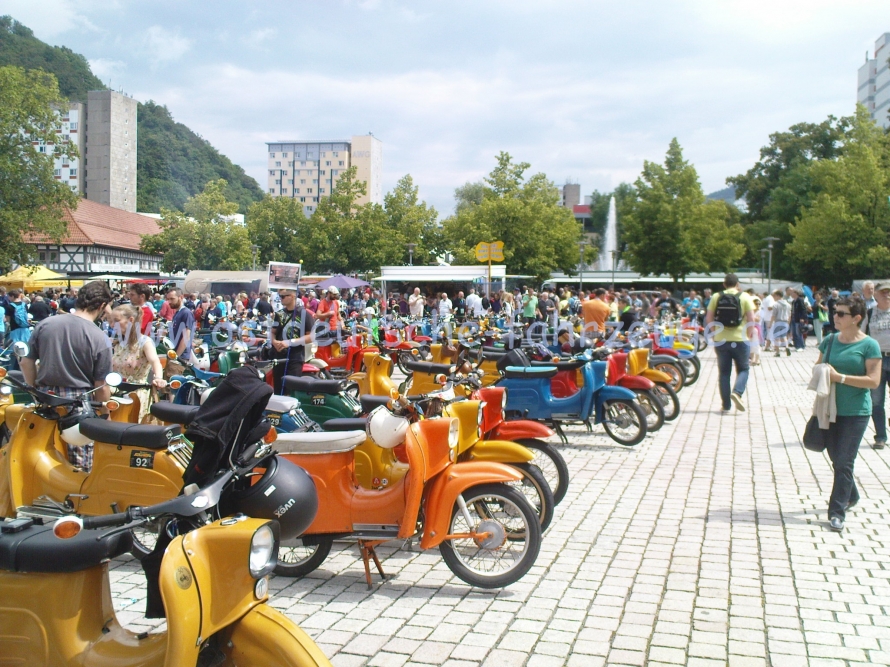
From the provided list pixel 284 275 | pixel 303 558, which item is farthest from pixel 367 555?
pixel 284 275

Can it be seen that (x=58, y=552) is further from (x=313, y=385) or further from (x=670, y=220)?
(x=670, y=220)

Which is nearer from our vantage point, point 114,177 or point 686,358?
point 686,358

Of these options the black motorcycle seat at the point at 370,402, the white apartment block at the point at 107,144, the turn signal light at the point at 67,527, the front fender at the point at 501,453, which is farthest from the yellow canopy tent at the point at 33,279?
the white apartment block at the point at 107,144

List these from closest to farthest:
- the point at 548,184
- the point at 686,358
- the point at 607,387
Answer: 1. the point at 607,387
2. the point at 686,358
3. the point at 548,184

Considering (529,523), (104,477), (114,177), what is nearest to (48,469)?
(104,477)

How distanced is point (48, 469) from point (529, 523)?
2.84 metres

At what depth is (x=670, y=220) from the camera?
4297 cm

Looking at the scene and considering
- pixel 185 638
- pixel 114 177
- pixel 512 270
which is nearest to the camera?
pixel 185 638

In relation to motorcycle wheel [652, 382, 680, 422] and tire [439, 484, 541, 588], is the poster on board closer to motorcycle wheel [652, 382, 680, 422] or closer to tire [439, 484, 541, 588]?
motorcycle wheel [652, 382, 680, 422]

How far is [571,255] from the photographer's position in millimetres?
53375

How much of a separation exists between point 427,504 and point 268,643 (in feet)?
7.13

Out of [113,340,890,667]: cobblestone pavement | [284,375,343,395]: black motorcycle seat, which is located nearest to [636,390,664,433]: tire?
[113,340,890,667]: cobblestone pavement

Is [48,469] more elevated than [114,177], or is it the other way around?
[114,177]

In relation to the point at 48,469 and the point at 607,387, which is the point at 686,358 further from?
the point at 48,469
